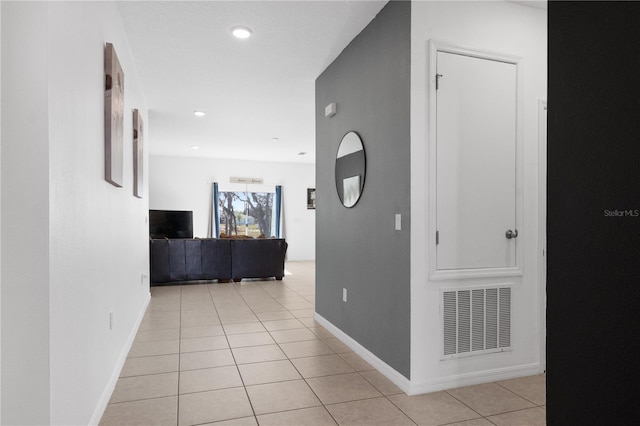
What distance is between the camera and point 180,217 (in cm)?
884

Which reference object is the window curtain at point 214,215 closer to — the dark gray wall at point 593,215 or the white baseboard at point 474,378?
the white baseboard at point 474,378

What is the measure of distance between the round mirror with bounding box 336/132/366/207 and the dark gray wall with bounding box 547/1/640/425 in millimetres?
2328

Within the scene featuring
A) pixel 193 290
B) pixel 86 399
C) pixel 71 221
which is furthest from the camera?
pixel 193 290

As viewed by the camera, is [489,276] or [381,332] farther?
[381,332]

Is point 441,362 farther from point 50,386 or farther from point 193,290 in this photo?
point 193,290

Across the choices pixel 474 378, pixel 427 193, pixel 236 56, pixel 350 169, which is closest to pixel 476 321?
pixel 474 378

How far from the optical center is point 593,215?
0.90 meters

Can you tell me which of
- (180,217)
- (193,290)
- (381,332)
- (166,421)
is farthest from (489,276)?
(180,217)

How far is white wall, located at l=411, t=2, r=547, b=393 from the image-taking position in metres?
2.62

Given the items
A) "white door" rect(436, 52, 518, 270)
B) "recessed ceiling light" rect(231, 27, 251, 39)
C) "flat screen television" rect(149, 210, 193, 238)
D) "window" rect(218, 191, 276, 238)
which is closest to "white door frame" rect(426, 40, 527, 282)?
"white door" rect(436, 52, 518, 270)

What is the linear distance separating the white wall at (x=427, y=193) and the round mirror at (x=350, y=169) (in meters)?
0.78

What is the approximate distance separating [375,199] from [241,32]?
1.82m

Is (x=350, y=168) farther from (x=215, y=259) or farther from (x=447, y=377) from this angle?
(x=215, y=259)

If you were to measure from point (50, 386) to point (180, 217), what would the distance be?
7817mm
